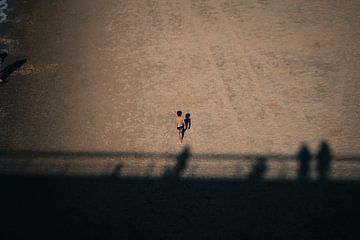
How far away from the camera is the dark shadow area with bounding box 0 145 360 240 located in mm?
6430

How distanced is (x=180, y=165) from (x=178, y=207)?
1299 millimetres

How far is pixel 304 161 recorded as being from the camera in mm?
7738

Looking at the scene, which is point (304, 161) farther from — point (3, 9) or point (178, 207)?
point (3, 9)

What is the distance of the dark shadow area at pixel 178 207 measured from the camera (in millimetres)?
6430

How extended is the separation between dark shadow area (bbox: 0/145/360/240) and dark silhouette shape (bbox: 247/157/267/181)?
0.03 metres

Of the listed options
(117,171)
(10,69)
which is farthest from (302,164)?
(10,69)

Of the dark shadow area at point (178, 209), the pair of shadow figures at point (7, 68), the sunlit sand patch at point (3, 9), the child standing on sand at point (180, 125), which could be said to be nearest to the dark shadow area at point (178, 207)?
the dark shadow area at point (178, 209)

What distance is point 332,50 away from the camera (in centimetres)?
1095

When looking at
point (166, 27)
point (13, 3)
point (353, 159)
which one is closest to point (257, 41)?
point (166, 27)

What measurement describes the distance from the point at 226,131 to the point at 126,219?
379cm

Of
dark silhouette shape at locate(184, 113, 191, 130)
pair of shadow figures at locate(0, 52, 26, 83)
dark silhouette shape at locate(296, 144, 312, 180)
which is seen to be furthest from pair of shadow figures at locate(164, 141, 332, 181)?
pair of shadow figures at locate(0, 52, 26, 83)

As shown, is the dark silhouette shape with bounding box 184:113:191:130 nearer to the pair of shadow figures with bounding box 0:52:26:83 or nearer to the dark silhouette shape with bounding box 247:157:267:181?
the dark silhouette shape with bounding box 247:157:267:181

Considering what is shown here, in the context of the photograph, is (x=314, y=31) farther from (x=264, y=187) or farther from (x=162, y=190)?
(x=162, y=190)

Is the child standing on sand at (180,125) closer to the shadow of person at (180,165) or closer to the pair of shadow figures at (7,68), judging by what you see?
the shadow of person at (180,165)
